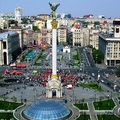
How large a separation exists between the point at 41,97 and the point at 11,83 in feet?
56.1

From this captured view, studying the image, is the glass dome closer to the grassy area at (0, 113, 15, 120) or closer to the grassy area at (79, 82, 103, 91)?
the grassy area at (0, 113, 15, 120)

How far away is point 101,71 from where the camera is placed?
9688 cm

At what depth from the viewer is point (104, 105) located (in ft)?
189

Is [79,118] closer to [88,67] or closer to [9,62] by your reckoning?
[88,67]

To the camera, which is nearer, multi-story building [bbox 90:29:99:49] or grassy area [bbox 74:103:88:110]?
grassy area [bbox 74:103:88:110]

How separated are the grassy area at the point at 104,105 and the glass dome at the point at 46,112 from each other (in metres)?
7.41

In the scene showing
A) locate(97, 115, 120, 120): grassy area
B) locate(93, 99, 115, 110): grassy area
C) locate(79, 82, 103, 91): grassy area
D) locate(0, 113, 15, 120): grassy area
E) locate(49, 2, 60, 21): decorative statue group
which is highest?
locate(49, 2, 60, 21): decorative statue group

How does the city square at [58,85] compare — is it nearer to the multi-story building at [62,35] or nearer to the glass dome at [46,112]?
the glass dome at [46,112]

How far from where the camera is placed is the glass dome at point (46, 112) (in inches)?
1928

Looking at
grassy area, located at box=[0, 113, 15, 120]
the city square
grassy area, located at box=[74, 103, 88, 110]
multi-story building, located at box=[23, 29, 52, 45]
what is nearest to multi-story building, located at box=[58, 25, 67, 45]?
multi-story building, located at box=[23, 29, 52, 45]

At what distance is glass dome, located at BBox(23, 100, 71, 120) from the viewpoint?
49.0m

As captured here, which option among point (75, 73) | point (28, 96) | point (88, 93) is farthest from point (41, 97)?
point (75, 73)

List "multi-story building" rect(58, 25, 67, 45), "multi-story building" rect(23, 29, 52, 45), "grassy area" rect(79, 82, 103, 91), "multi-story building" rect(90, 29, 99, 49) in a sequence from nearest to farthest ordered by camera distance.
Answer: "grassy area" rect(79, 82, 103, 91), "multi-story building" rect(90, 29, 99, 49), "multi-story building" rect(23, 29, 52, 45), "multi-story building" rect(58, 25, 67, 45)

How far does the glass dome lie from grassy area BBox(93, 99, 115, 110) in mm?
7406
